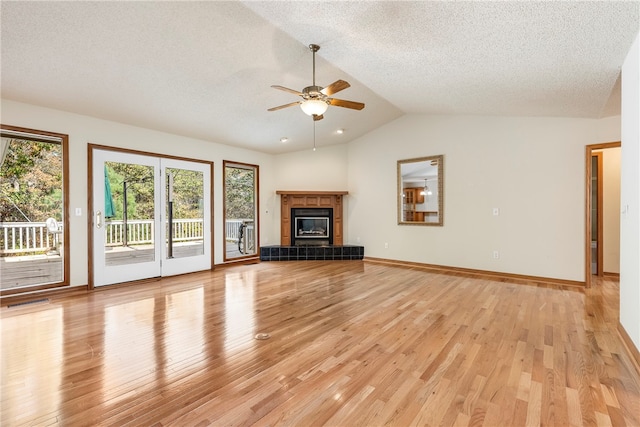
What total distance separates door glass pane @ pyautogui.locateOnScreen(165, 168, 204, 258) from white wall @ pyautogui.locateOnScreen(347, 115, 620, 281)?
12.1 ft

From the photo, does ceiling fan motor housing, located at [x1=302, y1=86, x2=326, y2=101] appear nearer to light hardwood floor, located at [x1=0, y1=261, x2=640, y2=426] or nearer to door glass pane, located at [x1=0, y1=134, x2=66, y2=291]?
light hardwood floor, located at [x1=0, y1=261, x2=640, y2=426]

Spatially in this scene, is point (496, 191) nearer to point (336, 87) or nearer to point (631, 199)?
point (631, 199)

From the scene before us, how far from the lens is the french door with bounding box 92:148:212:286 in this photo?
455cm

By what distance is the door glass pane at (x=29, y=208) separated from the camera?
17.3 ft

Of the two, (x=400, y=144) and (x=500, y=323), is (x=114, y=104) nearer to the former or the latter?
(x=400, y=144)

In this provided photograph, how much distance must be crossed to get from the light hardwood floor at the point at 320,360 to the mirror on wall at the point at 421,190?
2.08 metres

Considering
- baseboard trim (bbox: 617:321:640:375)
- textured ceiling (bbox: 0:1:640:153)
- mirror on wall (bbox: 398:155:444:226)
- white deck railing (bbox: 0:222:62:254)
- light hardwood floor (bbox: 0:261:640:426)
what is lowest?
light hardwood floor (bbox: 0:261:640:426)

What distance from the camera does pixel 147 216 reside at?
5066 millimetres

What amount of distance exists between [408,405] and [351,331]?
1089 millimetres

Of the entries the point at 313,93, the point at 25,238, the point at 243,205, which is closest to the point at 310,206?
the point at 243,205

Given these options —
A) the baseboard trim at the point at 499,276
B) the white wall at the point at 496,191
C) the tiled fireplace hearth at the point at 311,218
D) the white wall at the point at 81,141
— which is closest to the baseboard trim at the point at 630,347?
the baseboard trim at the point at 499,276

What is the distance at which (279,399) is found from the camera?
5.91 ft

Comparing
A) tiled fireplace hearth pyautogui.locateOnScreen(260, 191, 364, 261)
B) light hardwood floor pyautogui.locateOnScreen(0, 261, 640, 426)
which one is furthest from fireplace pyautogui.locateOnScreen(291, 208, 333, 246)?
light hardwood floor pyautogui.locateOnScreen(0, 261, 640, 426)

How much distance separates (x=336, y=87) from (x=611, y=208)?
542cm
